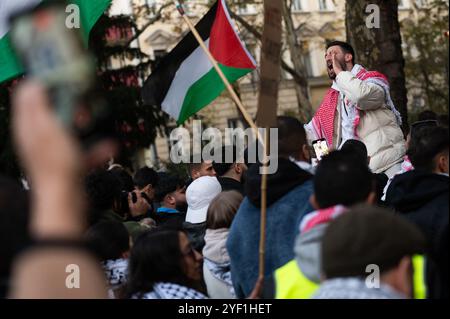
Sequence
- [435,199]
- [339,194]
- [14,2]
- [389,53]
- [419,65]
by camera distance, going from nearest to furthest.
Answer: [339,194] < [435,199] < [14,2] < [389,53] < [419,65]

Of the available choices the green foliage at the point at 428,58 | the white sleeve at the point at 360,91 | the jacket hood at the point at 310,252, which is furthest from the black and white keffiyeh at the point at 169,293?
the green foliage at the point at 428,58

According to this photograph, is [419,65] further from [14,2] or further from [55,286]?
[55,286]

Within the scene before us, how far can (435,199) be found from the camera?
13.0 feet

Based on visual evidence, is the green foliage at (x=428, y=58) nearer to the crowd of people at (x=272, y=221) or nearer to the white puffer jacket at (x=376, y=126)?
the white puffer jacket at (x=376, y=126)

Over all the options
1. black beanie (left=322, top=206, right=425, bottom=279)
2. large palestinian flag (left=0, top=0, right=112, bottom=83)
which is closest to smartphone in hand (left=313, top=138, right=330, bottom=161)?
large palestinian flag (left=0, top=0, right=112, bottom=83)

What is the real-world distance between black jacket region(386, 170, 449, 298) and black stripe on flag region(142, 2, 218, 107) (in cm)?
330

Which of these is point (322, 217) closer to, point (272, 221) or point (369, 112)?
point (272, 221)

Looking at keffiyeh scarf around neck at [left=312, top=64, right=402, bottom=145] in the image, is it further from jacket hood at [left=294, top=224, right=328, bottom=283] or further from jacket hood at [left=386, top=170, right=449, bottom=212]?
jacket hood at [left=294, top=224, right=328, bottom=283]

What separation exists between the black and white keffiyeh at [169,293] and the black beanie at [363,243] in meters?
1.20

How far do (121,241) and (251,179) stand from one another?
30.0 inches

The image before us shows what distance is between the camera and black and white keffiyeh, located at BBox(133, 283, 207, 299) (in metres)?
3.97

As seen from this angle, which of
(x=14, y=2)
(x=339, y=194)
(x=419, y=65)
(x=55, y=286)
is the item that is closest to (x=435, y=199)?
(x=339, y=194)

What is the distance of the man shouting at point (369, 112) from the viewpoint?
647 cm
